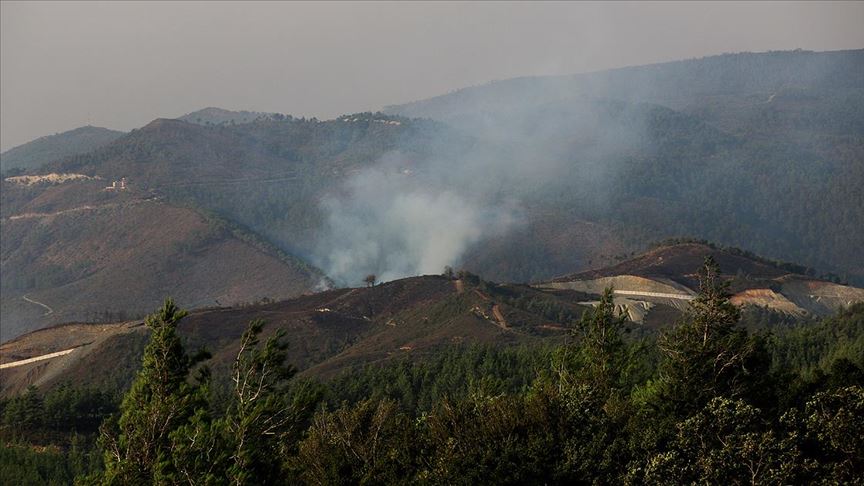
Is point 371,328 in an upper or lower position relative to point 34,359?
lower

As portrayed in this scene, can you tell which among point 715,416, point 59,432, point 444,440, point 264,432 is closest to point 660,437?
point 715,416

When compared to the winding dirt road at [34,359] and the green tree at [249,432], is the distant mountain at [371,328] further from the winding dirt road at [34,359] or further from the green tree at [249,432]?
the green tree at [249,432]

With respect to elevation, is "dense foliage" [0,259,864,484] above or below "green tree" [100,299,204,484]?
below

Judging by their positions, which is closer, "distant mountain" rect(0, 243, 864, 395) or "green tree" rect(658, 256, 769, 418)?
"green tree" rect(658, 256, 769, 418)

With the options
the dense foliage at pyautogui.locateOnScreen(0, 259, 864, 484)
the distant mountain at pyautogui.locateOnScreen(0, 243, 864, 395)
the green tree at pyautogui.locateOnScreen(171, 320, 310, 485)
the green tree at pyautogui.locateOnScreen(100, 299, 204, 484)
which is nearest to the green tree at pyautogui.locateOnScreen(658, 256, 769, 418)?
the dense foliage at pyautogui.locateOnScreen(0, 259, 864, 484)

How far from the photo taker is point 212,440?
4491 cm

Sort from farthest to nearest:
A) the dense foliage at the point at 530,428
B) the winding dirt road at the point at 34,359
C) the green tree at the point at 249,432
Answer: the winding dirt road at the point at 34,359, the dense foliage at the point at 530,428, the green tree at the point at 249,432

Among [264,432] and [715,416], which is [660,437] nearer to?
[715,416]

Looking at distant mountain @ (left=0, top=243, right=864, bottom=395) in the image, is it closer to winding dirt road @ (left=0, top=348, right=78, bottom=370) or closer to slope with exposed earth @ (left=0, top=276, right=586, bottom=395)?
slope with exposed earth @ (left=0, top=276, right=586, bottom=395)

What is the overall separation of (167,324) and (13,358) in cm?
14883

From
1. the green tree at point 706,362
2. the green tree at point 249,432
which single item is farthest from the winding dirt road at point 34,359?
the green tree at point 249,432

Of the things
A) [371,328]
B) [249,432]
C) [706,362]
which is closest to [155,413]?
[249,432]

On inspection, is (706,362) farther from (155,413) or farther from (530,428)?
(155,413)

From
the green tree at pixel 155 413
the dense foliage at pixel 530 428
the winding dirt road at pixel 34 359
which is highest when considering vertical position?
the green tree at pixel 155 413
